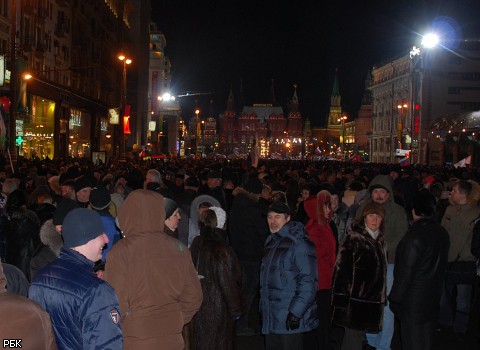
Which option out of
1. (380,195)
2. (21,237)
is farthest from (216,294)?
(380,195)

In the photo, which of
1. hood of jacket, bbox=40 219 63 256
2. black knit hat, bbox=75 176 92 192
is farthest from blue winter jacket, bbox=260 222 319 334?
black knit hat, bbox=75 176 92 192

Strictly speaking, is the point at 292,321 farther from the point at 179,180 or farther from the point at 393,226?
the point at 179,180

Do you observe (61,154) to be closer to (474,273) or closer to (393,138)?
(474,273)

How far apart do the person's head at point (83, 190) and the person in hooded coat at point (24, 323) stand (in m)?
6.99

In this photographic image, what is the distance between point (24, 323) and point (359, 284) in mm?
4977

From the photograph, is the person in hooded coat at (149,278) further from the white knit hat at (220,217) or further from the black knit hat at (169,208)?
the white knit hat at (220,217)

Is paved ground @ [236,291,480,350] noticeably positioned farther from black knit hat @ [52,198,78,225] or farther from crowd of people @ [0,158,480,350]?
black knit hat @ [52,198,78,225]

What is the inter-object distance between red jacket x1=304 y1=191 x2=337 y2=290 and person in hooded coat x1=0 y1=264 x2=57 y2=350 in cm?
536

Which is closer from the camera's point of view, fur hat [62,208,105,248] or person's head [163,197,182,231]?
fur hat [62,208,105,248]

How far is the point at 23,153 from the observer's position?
38.3 m

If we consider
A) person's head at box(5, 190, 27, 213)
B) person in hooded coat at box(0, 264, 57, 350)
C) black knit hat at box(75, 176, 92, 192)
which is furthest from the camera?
black knit hat at box(75, 176, 92, 192)

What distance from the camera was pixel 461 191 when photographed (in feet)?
30.1

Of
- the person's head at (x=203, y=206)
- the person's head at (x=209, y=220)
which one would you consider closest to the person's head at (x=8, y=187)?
the person's head at (x=203, y=206)

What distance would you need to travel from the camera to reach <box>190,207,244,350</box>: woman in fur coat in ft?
19.7
